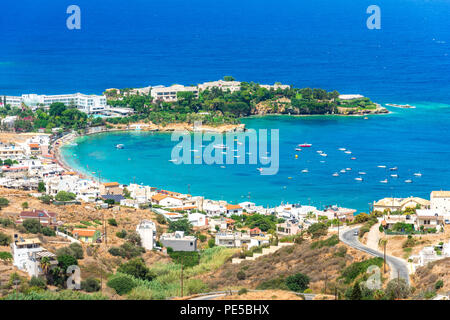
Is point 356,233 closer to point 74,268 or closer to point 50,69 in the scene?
point 74,268

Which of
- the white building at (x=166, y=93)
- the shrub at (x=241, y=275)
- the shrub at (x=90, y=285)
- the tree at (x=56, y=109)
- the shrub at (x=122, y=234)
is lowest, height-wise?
the shrub at (x=241, y=275)

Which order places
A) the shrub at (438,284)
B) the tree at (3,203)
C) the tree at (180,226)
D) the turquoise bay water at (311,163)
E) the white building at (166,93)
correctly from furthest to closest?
the white building at (166,93), the turquoise bay water at (311,163), the tree at (180,226), the tree at (3,203), the shrub at (438,284)

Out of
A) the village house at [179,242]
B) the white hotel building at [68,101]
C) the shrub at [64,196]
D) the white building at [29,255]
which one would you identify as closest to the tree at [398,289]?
the white building at [29,255]

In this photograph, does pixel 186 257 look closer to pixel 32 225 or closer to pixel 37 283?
pixel 32 225

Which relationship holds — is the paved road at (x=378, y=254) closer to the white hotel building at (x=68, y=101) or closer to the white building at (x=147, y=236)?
the white building at (x=147, y=236)

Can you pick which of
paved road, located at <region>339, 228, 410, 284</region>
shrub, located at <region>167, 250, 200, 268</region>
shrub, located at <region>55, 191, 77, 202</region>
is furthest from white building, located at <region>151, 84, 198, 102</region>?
paved road, located at <region>339, 228, 410, 284</region>

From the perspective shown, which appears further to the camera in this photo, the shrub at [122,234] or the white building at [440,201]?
the white building at [440,201]
